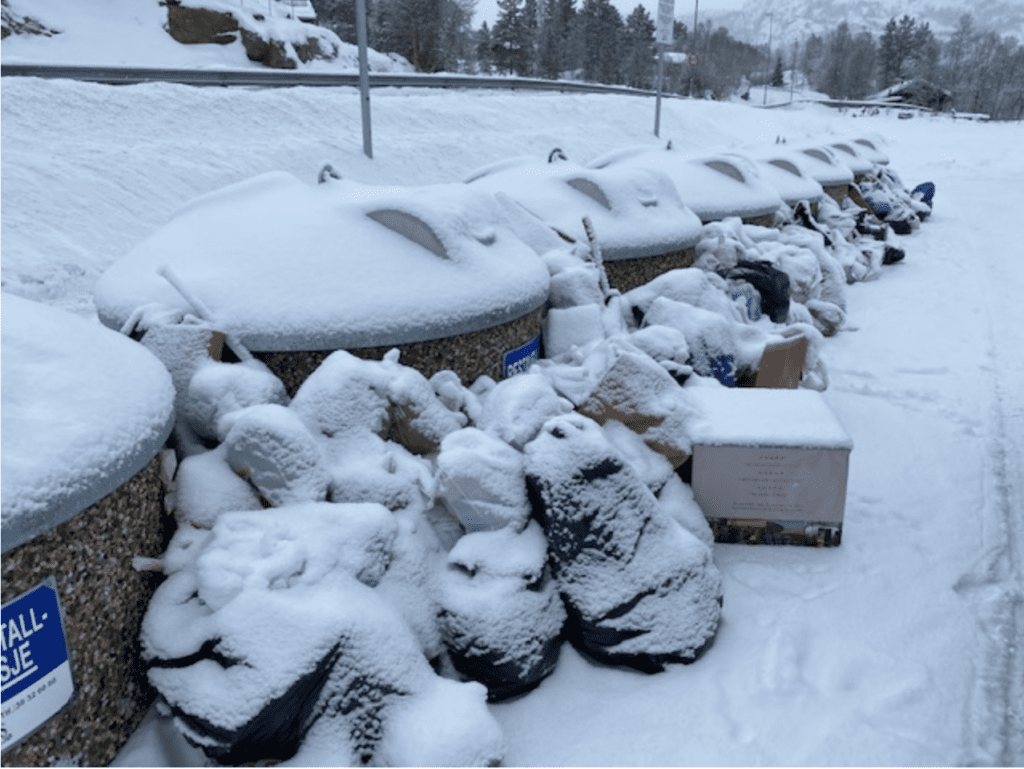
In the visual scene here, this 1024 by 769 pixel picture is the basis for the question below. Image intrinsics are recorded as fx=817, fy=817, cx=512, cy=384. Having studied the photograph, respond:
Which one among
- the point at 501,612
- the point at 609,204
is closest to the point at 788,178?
the point at 609,204

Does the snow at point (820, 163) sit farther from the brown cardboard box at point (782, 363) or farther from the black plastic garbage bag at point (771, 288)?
the brown cardboard box at point (782, 363)

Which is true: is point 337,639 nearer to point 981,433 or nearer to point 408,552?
point 408,552

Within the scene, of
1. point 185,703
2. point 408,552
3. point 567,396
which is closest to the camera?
point 185,703

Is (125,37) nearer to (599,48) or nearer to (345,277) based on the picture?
(345,277)

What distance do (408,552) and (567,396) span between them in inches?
48.7

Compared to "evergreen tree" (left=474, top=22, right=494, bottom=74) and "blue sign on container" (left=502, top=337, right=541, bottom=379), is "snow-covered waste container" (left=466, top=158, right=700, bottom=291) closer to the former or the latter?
"blue sign on container" (left=502, top=337, right=541, bottom=379)

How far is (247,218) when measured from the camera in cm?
407

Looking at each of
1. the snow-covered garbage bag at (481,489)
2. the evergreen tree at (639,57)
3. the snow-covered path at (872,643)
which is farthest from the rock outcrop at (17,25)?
the evergreen tree at (639,57)

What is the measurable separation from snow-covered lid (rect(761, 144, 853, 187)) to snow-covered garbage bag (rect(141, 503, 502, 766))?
956 cm

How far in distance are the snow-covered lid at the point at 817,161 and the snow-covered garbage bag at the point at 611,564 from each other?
28.6 ft

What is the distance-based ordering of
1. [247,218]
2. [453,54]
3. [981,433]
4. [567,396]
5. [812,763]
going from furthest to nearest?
[453,54]
[981,433]
[247,218]
[567,396]
[812,763]

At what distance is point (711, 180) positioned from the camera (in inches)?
318

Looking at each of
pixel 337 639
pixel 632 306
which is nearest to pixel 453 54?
pixel 632 306

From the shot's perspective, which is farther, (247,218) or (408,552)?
(247,218)
